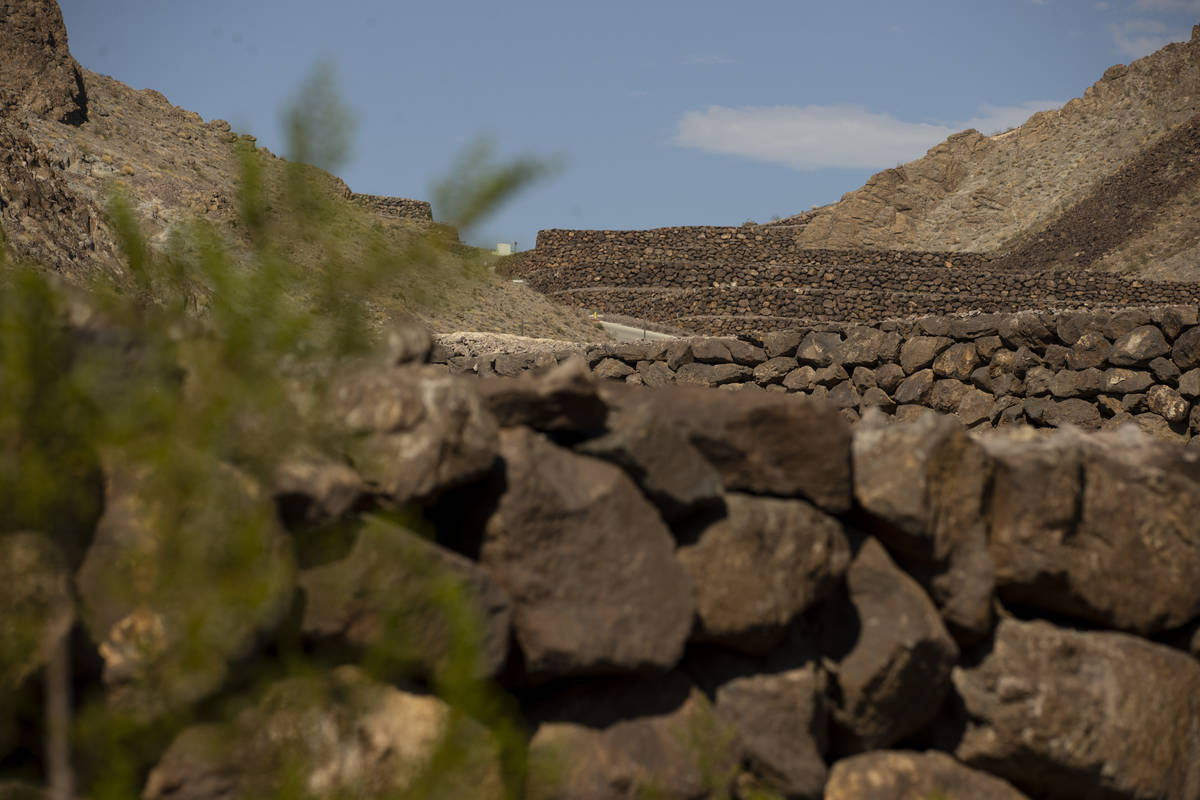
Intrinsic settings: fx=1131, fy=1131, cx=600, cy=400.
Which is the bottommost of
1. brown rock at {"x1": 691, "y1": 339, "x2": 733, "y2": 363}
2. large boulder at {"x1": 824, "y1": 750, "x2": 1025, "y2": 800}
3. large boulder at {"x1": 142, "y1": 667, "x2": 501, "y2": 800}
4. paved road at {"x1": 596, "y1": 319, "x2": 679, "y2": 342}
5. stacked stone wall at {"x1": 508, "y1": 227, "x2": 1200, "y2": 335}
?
large boulder at {"x1": 824, "y1": 750, "x2": 1025, "y2": 800}

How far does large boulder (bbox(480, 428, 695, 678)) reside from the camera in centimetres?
257

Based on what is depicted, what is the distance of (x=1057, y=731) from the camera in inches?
122

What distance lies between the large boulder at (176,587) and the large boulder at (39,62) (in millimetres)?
25883

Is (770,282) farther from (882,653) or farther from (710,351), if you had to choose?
(882,653)

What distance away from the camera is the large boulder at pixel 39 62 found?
24797 millimetres

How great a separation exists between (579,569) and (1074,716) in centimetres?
152

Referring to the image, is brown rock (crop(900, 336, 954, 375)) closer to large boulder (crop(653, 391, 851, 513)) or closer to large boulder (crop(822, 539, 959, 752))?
large boulder (crop(822, 539, 959, 752))

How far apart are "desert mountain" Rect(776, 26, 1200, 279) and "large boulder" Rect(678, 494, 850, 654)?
131ft

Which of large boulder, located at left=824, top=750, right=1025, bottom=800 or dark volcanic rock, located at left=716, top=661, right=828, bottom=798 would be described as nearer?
dark volcanic rock, located at left=716, top=661, right=828, bottom=798

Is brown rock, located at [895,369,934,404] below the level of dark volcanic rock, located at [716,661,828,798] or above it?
above

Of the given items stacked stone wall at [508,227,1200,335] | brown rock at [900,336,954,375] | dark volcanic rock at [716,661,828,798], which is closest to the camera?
dark volcanic rock at [716,661,828,798]

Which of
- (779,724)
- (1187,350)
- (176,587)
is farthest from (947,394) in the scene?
(176,587)

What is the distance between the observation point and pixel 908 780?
302 cm

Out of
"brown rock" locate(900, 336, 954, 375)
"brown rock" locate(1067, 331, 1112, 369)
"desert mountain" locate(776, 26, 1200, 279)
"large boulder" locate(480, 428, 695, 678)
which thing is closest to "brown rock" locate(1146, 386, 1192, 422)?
"brown rock" locate(1067, 331, 1112, 369)
